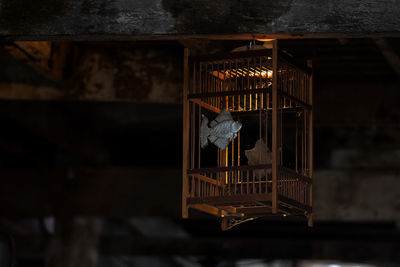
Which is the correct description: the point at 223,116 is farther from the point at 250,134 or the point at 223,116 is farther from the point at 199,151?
the point at 250,134

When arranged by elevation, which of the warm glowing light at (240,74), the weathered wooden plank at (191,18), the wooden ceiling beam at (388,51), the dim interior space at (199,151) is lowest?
the dim interior space at (199,151)

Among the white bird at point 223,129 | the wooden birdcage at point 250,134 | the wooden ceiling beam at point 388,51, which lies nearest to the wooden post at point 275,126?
the wooden birdcage at point 250,134

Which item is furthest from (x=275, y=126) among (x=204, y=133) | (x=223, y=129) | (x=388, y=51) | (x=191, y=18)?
(x=388, y=51)

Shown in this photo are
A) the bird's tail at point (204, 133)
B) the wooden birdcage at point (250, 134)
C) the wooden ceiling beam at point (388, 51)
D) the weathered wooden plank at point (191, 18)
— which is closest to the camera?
the weathered wooden plank at point (191, 18)

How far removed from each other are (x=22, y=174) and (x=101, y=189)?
94 cm

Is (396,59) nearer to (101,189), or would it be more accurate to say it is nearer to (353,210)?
(353,210)

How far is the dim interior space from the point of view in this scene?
4.87 m

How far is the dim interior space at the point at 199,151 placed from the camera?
4867 millimetres

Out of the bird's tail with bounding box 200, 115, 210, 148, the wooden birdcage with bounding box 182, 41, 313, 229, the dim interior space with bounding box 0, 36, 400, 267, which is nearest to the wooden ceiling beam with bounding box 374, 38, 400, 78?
the dim interior space with bounding box 0, 36, 400, 267

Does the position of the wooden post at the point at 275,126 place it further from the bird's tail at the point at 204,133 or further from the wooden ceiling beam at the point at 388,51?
the wooden ceiling beam at the point at 388,51

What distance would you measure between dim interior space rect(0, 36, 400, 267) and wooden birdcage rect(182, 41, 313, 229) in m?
0.01

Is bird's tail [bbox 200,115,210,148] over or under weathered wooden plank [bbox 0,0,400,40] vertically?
under

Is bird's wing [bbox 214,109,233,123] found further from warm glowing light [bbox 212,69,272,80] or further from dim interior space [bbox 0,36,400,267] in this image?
warm glowing light [bbox 212,69,272,80]

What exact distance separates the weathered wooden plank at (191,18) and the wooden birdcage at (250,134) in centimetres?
20
